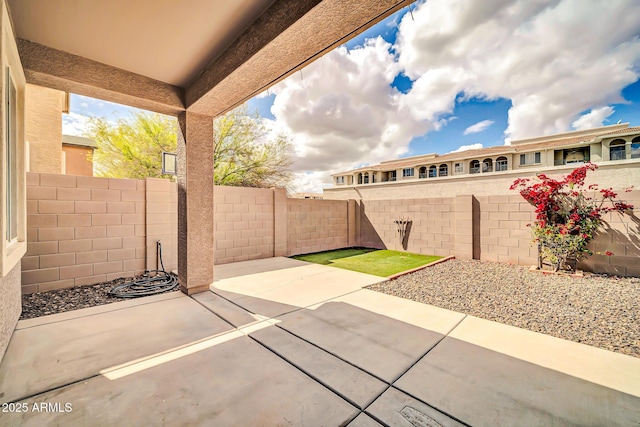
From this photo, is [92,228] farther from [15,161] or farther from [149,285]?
[15,161]

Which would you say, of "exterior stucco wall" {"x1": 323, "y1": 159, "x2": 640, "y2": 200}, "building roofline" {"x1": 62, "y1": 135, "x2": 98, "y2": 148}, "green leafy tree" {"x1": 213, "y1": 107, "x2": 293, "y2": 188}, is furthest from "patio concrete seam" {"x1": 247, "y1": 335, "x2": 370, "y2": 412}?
"exterior stucco wall" {"x1": 323, "y1": 159, "x2": 640, "y2": 200}

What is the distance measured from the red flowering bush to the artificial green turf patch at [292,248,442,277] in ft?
7.18

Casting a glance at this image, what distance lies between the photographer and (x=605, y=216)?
453 centimetres

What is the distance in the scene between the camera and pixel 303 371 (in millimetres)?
1785

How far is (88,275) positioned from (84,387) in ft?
9.48

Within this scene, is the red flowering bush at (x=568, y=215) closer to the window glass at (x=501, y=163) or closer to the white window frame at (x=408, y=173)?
the window glass at (x=501, y=163)

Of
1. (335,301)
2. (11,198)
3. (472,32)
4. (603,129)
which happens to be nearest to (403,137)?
(603,129)

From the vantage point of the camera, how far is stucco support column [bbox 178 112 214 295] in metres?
3.37

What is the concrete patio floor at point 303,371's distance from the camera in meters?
1.39

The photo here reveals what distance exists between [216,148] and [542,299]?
34.8 ft

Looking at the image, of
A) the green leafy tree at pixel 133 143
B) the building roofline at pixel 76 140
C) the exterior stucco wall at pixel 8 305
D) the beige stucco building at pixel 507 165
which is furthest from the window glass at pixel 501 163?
the building roofline at pixel 76 140

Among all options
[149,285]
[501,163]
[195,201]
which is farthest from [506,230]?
[501,163]

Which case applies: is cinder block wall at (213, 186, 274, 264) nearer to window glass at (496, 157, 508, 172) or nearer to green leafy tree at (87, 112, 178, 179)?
green leafy tree at (87, 112, 178, 179)

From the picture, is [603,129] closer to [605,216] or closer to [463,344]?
[605,216]
